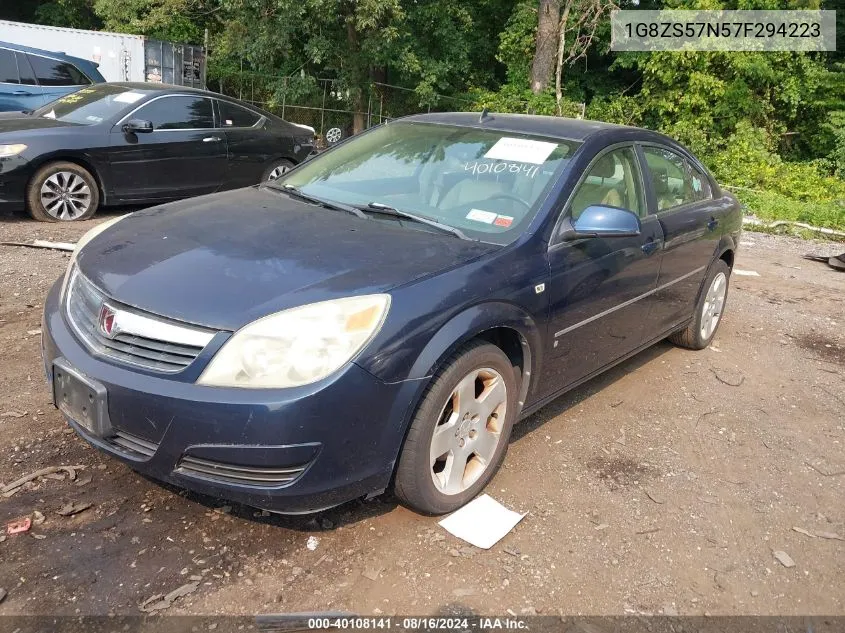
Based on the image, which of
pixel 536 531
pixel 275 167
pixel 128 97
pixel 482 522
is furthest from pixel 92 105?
pixel 536 531

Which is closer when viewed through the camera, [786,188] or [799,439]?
[799,439]

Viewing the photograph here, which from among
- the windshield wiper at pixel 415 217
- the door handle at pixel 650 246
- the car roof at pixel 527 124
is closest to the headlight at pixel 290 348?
the windshield wiper at pixel 415 217

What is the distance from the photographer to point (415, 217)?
354 cm

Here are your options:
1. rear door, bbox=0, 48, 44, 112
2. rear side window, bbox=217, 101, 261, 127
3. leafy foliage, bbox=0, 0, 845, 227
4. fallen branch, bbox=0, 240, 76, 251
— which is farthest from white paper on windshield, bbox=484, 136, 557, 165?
leafy foliage, bbox=0, 0, 845, 227

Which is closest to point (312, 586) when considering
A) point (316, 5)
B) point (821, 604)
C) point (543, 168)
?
point (821, 604)

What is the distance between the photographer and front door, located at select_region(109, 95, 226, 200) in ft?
26.0

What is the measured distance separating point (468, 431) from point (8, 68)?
11.0 metres

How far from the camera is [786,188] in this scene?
1446 cm

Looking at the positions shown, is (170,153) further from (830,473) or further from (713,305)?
(830,473)

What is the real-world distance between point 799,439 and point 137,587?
358 cm

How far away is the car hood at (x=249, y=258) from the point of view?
2.71 m

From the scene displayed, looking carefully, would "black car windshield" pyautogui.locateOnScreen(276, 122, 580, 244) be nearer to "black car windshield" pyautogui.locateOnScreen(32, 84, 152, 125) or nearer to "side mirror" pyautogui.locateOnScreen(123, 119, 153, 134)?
"side mirror" pyautogui.locateOnScreen(123, 119, 153, 134)

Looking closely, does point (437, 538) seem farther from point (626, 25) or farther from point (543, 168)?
point (626, 25)

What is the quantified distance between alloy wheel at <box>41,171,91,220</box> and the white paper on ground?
6139 millimetres
